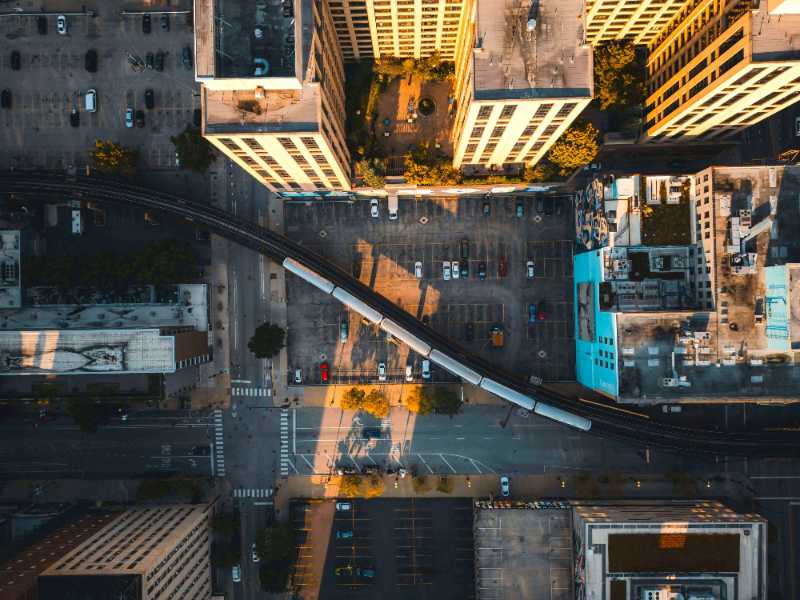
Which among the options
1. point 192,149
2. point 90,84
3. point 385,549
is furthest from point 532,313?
point 90,84

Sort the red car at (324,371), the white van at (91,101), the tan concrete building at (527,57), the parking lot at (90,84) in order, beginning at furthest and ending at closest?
the parking lot at (90,84) → the white van at (91,101) → the red car at (324,371) → the tan concrete building at (527,57)

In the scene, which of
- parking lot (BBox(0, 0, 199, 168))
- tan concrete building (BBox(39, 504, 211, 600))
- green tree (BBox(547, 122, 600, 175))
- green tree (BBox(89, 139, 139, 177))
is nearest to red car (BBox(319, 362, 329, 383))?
tan concrete building (BBox(39, 504, 211, 600))

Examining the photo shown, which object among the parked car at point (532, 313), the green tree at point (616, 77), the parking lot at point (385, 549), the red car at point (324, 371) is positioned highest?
the green tree at point (616, 77)

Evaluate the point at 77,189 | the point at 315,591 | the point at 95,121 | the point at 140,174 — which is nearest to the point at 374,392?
the point at 315,591

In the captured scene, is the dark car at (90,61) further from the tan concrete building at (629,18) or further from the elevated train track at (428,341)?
the tan concrete building at (629,18)

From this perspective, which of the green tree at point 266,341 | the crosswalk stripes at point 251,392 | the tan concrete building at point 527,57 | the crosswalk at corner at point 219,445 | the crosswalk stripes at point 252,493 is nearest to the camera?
the tan concrete building at point 527,57

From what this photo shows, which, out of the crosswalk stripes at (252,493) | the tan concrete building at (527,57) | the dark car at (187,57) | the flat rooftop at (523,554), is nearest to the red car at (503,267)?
the tan concrete building at (527,57)

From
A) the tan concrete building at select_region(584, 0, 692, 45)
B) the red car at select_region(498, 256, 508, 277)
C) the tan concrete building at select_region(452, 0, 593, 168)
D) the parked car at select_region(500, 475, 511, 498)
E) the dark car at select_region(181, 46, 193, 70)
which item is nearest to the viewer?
the tan concrete building at select_region(452, 0, 593, 168)

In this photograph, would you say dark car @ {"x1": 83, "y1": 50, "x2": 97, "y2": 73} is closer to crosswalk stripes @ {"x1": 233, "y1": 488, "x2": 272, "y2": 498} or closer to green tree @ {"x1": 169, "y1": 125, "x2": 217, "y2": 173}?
green tree @ {"x1": 169, "y1": 125, "x2": 217, "y2": 173}
